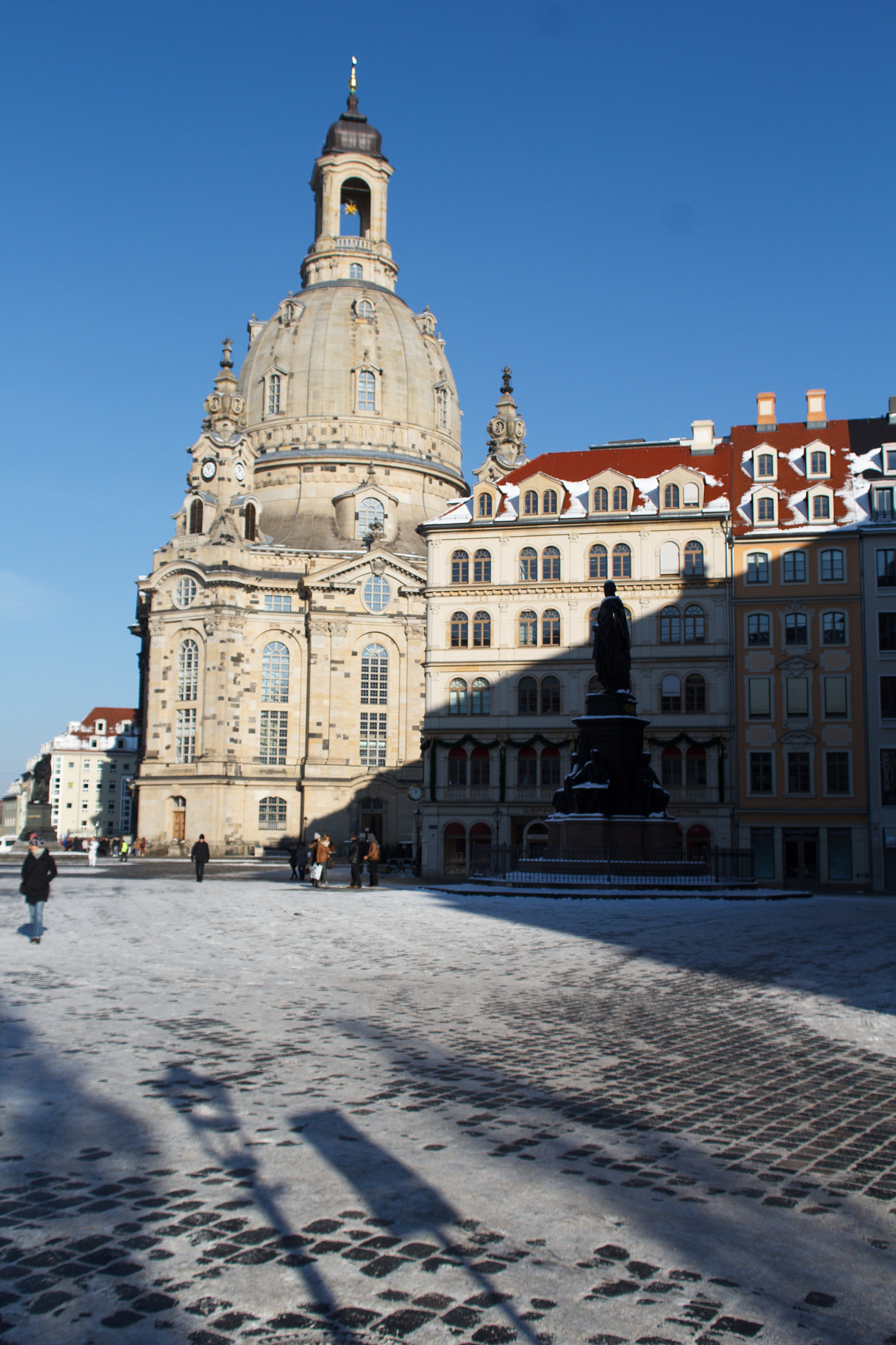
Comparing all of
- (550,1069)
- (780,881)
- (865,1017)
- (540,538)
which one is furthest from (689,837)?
(550,1069)

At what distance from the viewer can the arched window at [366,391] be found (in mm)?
90250

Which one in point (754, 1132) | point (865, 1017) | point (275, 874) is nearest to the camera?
point (754, 1132)

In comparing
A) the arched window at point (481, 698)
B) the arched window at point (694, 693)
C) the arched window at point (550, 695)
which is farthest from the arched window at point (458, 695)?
Answer: the arched window at point (694, 693)

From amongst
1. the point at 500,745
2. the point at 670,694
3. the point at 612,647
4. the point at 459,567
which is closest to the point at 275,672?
the point at 459,567

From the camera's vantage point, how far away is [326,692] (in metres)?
78.9

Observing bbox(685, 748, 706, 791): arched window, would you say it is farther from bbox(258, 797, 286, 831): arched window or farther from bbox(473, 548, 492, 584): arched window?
bbox(258, 797, 286, 831): arched window

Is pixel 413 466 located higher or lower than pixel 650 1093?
higher

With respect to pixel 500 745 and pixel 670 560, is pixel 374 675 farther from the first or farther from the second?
pixel 670 560

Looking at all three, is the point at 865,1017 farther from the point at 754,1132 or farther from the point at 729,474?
the point at 729,474

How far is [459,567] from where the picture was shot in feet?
186

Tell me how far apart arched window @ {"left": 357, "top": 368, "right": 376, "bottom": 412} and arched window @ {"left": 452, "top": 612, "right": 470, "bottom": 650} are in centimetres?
3845

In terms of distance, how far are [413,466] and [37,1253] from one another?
3433 inches

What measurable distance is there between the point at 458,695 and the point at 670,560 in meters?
11.5

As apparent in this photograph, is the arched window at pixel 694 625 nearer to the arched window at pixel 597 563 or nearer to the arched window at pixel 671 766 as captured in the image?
the arched window at pixel 597 563
